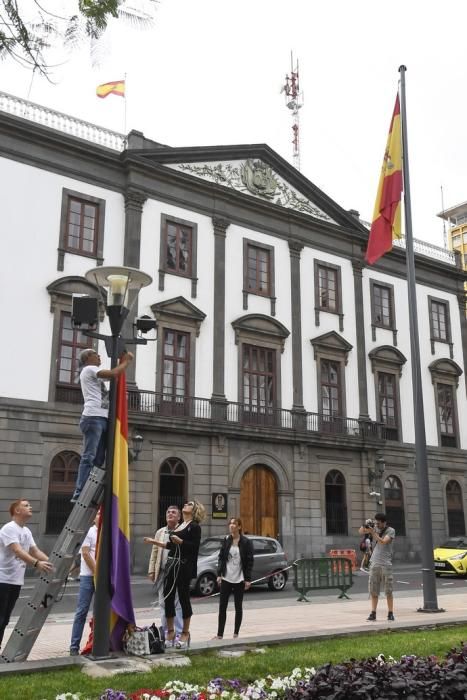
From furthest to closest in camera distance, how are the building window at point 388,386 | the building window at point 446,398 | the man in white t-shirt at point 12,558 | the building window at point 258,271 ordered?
the building window at point 446,398 < the building window at point 388,386 < the building window at point 258,271 < the man in white t-shirt at point 12,558

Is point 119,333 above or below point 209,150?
below

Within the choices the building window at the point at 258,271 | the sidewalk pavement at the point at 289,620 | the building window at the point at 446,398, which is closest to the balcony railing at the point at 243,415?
the building window at the point at 446,398

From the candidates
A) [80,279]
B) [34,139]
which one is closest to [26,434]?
[80,279]

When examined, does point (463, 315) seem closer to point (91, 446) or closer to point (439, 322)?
point (439, 322)

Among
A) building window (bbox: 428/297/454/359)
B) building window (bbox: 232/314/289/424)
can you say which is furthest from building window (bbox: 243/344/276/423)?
building window (bbox: 428/297/454/359)

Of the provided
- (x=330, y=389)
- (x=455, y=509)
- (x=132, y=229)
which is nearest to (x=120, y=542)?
(x=132, y=229)

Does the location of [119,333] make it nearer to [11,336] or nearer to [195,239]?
[11,336]

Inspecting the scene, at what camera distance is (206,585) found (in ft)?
58.4

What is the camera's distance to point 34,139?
24.8 metres

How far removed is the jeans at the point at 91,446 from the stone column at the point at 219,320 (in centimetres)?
1764

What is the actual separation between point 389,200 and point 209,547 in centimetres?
1010

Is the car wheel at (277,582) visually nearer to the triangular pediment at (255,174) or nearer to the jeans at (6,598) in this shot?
the jeans at (6,598)

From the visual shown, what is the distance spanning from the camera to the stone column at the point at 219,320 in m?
27.0

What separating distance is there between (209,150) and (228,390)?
1017 cm
